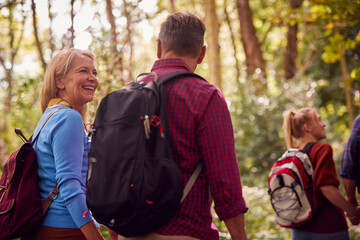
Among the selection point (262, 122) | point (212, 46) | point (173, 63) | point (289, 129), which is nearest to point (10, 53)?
point (212, 46)

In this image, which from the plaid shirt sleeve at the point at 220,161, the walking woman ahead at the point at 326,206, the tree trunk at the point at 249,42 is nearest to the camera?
the plaid shirt sleeve at the point at 220,161

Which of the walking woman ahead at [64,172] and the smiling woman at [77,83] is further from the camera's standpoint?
the smiling woman at [77,83]

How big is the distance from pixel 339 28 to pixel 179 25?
34.8 ft

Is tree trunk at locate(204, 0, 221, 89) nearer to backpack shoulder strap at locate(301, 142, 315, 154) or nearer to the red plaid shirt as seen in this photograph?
backpack shoulder strap at locate(301, 142, 315, 154)

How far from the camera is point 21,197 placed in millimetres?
2426

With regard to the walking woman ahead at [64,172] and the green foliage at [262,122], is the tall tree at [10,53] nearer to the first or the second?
the walking woman ahead at [64,172]

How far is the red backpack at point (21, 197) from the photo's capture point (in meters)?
2.40

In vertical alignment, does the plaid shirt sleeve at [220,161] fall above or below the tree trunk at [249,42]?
below

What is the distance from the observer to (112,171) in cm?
198

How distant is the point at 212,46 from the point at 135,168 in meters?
7.97

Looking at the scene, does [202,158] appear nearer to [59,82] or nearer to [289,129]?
[59,82]

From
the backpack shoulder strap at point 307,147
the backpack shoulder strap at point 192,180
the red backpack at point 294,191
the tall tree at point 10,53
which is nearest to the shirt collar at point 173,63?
the backpack shoulder strap at point 192,180

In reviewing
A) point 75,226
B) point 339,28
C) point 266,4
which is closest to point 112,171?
point 75,226

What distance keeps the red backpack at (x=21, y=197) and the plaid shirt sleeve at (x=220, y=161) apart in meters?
0.97
